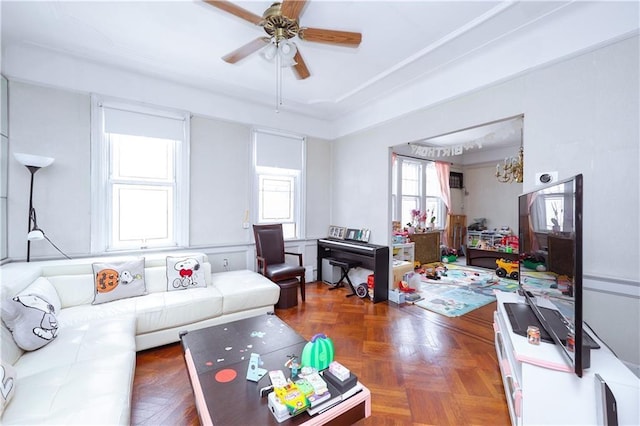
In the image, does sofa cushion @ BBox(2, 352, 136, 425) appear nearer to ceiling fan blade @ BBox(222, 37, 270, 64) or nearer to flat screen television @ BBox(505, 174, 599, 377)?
flat screen television @ BBox(505, 174, 599, 377)

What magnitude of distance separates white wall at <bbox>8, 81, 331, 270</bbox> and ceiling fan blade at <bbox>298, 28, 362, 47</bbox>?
2224 mm

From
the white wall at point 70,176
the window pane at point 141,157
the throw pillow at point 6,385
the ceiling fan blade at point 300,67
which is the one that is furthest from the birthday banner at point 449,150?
the throw pillow at point 6,385

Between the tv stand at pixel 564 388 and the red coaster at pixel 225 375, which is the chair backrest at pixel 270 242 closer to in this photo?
the red coaster at pixel 225 375

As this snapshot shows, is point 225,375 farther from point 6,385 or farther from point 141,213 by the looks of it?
point 141,213

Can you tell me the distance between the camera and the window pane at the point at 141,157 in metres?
3.17

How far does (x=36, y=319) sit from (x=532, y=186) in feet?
13.1

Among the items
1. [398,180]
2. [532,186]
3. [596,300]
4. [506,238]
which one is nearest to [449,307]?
[596,300]

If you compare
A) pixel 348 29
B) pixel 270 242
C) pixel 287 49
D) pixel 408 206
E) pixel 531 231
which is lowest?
pixel 270 242

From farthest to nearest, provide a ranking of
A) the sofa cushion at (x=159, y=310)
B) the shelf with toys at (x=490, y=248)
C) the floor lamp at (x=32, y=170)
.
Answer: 1. the shelf with toys at (x=490, y=248)
2. the floor lamp at (x=32, y=170)
3. the sofa cushion at (x=159, y=310)

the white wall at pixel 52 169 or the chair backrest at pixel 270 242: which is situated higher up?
the white wall at pixel 52 169

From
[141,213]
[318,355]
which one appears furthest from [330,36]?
[141,213]

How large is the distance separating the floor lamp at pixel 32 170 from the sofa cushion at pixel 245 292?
168 cm

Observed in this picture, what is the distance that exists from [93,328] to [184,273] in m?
1.00

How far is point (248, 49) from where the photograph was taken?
2.21 metres
